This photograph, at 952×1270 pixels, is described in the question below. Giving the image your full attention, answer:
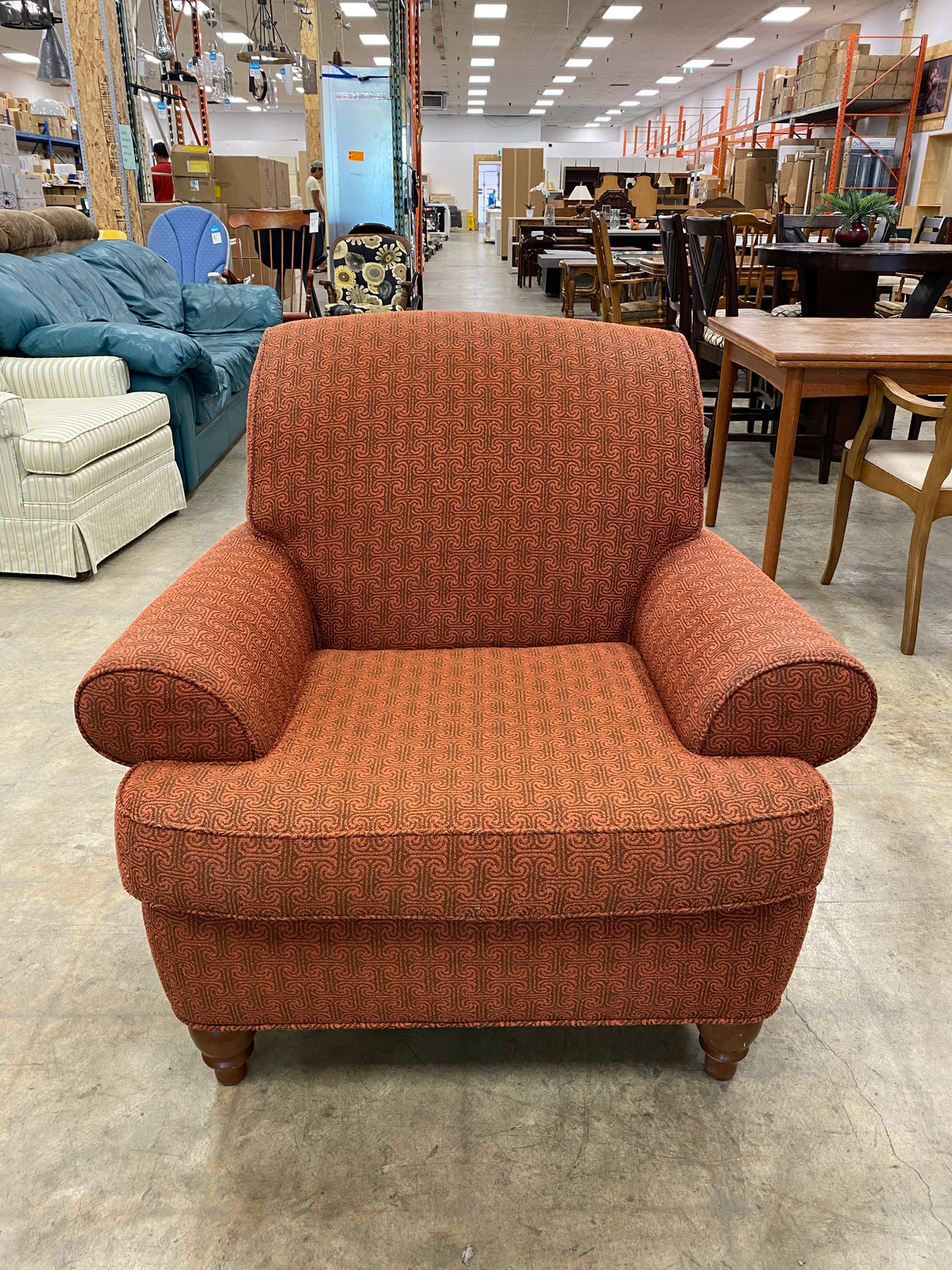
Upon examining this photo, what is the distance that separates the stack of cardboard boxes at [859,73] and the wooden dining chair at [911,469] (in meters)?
8.29

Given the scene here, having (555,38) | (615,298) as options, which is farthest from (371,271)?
(555,38)

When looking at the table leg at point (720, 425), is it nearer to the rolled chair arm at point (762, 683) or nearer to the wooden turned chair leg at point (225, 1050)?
the rolled chair arm at point (762, 683)

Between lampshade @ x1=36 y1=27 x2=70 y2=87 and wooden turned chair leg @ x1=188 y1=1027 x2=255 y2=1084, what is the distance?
5.95 meters

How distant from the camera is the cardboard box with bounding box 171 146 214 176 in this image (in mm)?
7762

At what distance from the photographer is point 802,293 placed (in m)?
4.10

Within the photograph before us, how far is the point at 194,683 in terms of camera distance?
1.07 m

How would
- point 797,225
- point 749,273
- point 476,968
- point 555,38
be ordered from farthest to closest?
point 555,38, point 749,273, point 797,225, point 476,968

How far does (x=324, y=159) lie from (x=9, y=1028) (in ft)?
26.4

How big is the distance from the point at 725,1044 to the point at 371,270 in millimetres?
5648

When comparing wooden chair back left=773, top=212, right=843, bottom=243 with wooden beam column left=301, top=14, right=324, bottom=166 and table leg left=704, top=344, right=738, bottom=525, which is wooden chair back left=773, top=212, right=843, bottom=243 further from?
wooden beam column left=301, top=14, right=324, bottom=166

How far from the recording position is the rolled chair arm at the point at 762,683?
42.9 inches

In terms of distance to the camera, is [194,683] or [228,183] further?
[228,183]

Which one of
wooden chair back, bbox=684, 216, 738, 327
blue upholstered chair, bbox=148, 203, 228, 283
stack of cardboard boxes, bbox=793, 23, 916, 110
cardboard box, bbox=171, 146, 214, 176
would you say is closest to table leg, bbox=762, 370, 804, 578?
wooden chair back, bbox=684, 216, 738, 327

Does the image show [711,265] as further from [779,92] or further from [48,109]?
[779,92]
